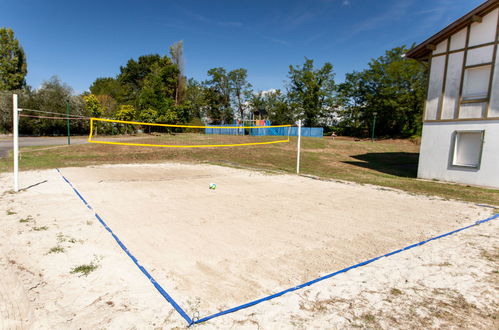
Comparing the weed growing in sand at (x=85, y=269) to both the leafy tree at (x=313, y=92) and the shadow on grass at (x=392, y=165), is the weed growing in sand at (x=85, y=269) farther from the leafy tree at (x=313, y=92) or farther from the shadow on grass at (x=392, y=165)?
the leafy tree at (x=313, y=92)

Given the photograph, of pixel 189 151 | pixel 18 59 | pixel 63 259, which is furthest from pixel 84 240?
pixel 18 59

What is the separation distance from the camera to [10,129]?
31.5m

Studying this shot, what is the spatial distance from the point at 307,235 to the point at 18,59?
48.7 m

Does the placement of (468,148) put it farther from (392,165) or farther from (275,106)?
(275,106)

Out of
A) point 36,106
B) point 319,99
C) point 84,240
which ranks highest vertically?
point 319,99

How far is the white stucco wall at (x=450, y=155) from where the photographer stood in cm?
945

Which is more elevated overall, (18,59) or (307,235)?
(18,59)

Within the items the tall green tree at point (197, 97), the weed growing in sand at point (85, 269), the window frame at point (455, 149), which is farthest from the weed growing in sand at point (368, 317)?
the tall green tree at point (197, 97)

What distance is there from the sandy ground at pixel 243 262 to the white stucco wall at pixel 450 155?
470 cm

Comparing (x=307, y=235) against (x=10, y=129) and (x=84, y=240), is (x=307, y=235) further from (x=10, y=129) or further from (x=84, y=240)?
(x=10, y=129)

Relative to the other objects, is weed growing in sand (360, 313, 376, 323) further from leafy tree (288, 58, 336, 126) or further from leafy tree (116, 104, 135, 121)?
leafy tree (288, 58, 336, 126)

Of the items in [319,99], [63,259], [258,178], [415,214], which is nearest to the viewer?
[63,259]

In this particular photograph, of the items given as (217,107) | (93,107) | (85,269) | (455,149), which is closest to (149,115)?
(93,107)

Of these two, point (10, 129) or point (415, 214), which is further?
point (10, 129)
